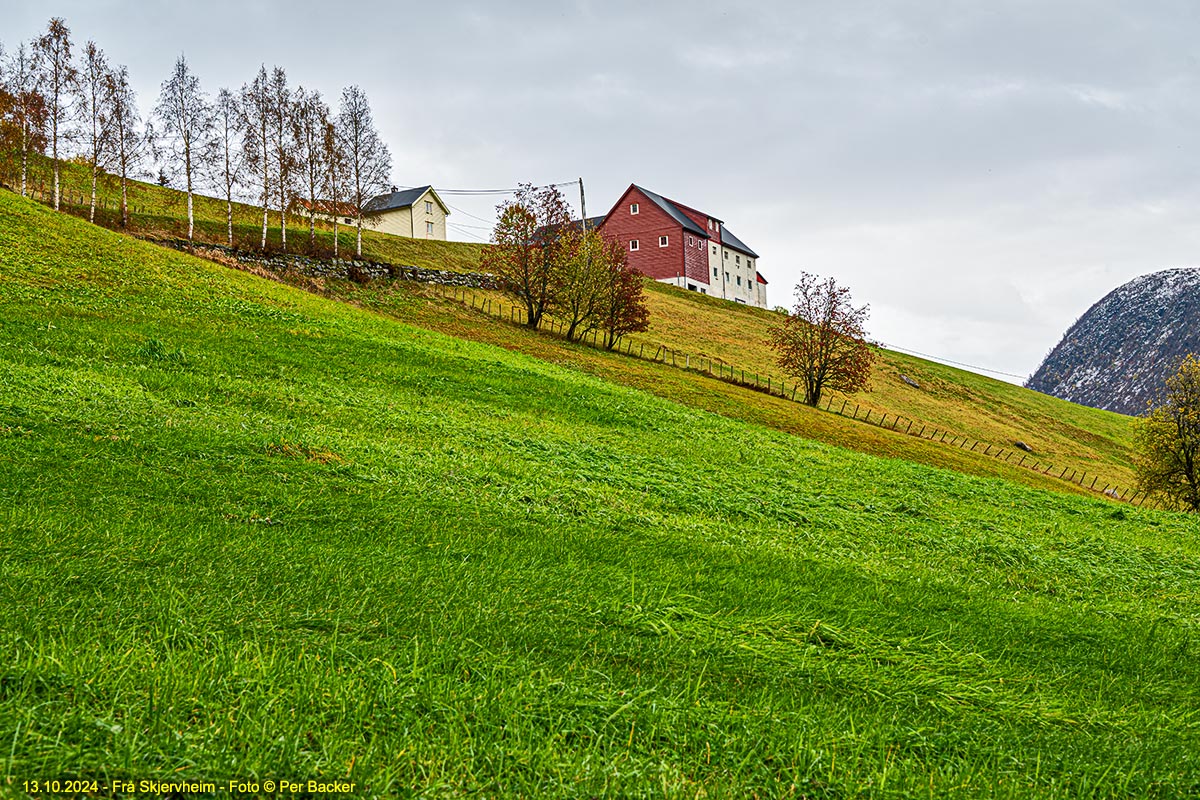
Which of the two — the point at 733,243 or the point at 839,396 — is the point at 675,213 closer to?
the point at 733,243

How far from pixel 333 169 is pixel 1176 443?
6309 centimetres

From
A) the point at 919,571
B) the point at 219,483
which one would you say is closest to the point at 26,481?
the point at 219,483

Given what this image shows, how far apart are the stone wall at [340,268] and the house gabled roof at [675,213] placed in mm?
44151

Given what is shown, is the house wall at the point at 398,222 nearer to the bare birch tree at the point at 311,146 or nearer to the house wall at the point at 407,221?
the house wall at the point at 407,221

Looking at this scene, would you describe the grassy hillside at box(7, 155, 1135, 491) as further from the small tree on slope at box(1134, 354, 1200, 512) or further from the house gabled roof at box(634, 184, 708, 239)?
the house gabled roof at box(634, 184, 708, 239)

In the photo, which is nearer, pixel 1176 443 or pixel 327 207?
pixel 1176 443

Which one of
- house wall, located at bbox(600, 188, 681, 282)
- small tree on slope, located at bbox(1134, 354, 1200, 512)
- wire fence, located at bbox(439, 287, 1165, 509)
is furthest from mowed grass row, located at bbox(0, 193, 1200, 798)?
house wall, located at bbox(600, 188, 681, 282)

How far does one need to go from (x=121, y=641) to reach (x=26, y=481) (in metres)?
4.88

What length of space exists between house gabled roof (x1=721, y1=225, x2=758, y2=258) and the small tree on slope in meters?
73.1

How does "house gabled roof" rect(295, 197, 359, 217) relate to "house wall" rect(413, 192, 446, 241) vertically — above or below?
below

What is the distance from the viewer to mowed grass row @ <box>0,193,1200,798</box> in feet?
11.7

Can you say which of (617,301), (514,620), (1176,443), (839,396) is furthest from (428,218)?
(514,620)

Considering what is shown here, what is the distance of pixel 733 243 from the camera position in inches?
4471

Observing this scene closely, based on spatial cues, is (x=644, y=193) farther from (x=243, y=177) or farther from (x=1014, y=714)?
(x=1014, y=714)
